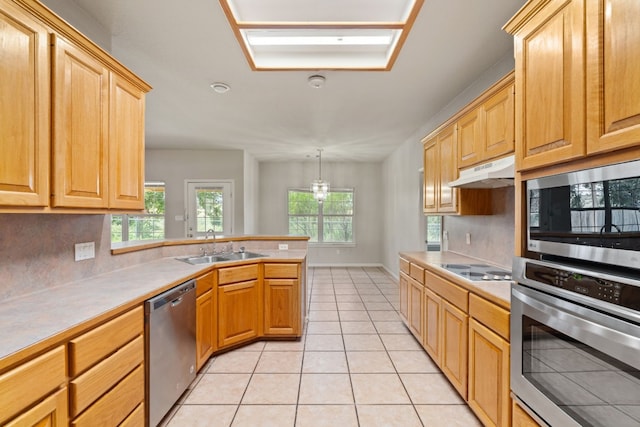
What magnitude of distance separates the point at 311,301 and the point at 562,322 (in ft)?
11.9

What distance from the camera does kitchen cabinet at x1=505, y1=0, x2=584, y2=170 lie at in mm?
1149

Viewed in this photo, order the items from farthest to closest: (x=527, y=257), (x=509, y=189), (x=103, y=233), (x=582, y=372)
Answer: (x=509, y=189)
(x=103, y=233)
(x=527, y=257)
(x=582, y=372)

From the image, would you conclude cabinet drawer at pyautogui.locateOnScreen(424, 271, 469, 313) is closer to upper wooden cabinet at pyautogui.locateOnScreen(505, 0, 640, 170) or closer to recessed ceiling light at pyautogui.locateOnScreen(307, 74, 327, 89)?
upper wooden cabinet at pyautogui.locateOnScreen(505, 0, 640, 170)

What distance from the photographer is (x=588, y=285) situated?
3.58 ft

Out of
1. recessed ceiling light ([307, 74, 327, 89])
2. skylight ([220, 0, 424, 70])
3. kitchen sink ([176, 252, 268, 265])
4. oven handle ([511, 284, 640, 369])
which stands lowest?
kitchen sink ([176, 252, 268, 265])

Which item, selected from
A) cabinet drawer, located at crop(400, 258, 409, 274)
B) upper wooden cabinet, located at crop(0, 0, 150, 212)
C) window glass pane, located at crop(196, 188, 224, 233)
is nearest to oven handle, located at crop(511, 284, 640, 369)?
cabinet drawer, located at crop(400, 258, 409, 274)

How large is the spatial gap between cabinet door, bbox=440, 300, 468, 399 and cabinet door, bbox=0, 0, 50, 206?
2.51 meters

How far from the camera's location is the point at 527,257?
1.42m

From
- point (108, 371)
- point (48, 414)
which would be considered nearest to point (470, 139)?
point (108, 371)

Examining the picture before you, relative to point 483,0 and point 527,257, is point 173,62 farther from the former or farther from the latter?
point 527,257

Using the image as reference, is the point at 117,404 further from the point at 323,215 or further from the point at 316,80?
the point at 323,215

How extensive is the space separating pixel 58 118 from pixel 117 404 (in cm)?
144

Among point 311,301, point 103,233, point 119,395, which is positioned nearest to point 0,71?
point 103,233

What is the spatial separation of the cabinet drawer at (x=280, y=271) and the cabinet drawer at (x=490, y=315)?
171 cm
